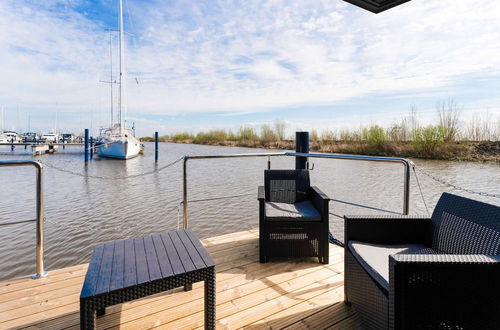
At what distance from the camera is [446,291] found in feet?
3.40

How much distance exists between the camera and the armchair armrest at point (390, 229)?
1681mm

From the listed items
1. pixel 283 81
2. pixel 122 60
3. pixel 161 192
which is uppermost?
pixel 122 60

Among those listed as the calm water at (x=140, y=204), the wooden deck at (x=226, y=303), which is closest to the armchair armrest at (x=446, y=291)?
the wooden deck at (x=226, y=303)

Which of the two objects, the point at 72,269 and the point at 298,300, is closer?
the point at 298,300

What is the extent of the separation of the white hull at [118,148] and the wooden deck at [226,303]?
58.1 feet

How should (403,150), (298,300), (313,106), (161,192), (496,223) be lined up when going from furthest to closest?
1. (313,106)
2. (403,150)
3. (161,192)
4. (298,300)
5. (496,223)

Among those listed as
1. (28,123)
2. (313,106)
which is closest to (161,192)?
(313,106)

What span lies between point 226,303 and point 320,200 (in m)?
1.16

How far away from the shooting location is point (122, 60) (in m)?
18.2

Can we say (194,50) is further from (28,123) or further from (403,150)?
(28,123)

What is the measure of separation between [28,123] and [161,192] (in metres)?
51.9

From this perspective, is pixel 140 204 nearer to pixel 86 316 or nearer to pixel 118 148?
pixel 86 316

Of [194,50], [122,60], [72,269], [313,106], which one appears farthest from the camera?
[313,106]

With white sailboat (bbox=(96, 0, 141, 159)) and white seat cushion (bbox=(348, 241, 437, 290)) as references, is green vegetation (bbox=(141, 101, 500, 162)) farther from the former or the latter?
white seat cushion (bbox=(348, 241, 437, 290))
